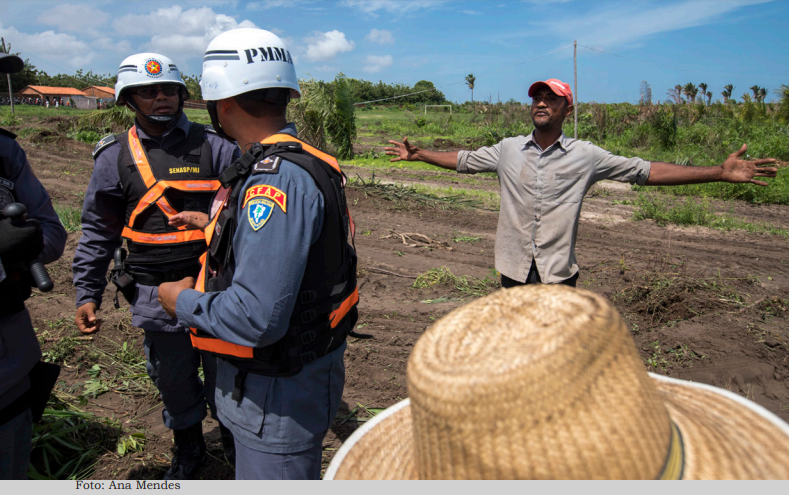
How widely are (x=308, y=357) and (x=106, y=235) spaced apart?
1.87 m

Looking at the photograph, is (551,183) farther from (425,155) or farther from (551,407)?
(551,407)

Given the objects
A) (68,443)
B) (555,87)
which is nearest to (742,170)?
(555,87)

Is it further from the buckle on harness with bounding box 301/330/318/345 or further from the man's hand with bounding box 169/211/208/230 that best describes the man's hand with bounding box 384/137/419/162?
the buckle on harness with bounding box 301/330/318/345

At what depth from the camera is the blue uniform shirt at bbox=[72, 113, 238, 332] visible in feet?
9.47

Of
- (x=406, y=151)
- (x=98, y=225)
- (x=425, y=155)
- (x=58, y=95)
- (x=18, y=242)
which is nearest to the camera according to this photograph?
(x=18, y=242)

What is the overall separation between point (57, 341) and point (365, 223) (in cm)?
573

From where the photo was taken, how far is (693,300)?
17.6 ft

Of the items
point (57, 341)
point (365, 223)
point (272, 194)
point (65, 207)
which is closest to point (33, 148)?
point (65, 207)

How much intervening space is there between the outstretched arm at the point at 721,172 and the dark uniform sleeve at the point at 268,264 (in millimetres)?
2561

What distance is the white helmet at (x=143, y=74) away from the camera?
9.77 feet

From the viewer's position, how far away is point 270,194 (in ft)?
5.57

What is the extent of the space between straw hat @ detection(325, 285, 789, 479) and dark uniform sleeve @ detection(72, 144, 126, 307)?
105 inches

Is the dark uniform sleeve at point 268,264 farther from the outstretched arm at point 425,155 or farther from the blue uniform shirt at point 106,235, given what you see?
the outstretched arm at point 425,155

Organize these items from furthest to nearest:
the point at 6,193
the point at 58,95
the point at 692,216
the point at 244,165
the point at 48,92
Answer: the point at 58,95, the point at 48,92, the point at 692,216, the point at 6,193, the point at 244,165
